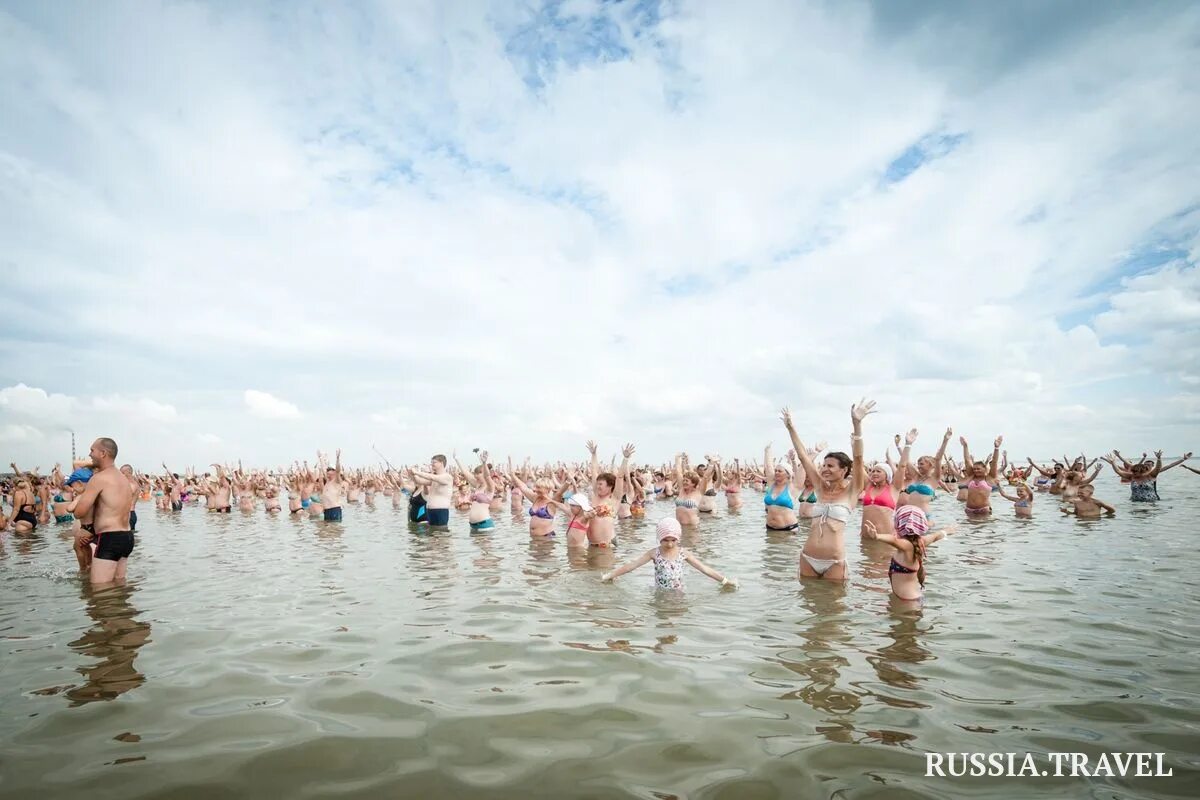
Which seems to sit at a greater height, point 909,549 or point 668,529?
point 668,529

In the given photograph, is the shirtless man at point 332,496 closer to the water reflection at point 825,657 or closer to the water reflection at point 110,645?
the water reflection at point 110,645

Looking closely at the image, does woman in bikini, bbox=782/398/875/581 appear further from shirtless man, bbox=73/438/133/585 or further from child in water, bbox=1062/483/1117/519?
child in water, bbox=1062/483/1117/519

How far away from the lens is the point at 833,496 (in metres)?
8.47

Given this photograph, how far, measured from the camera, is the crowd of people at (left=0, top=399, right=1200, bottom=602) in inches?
330

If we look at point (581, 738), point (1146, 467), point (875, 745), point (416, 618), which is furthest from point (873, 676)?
point (1146, 467)

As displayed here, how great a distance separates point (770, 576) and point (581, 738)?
6632mm

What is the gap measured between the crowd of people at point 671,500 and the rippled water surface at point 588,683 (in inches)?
25.7

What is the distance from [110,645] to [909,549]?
9.44 m

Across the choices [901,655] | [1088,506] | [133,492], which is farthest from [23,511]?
[1088,506]

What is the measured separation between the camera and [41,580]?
10.4 metres

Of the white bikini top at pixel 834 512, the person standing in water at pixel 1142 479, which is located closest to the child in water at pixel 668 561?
the white bikini top at pixel 834 512

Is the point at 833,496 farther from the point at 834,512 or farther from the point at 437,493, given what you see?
the point at 437,493

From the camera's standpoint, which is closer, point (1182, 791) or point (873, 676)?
point (1182, 791)

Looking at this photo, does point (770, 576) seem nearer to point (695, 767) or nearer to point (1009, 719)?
point (1009, 719)
